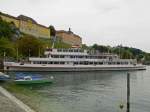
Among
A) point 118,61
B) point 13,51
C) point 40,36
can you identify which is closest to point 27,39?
point 13,51

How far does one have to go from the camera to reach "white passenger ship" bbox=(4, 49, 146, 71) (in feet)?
311

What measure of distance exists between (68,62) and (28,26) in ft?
289

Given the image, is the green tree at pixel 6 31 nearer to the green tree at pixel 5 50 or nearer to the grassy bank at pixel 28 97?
the green tree at pixel 5 50

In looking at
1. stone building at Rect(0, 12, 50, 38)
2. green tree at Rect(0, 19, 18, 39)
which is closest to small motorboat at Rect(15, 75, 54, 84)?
green tree at Rect(0, 19, 18, 39)

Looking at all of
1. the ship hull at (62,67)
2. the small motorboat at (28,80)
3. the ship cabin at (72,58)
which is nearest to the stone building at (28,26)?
the ship cabin at (72,58)

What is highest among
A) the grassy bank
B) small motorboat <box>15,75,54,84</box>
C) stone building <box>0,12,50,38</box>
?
stone building <box>0,12,50,38</box>

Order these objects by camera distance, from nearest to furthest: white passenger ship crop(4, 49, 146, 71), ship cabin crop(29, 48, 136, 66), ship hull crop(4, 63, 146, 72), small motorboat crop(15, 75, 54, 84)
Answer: small motorboat crop(15, 75, 54, 84) → ship hull crop(4, 63, 146, 72) → white passenger ship crop(4, 49, 146, 71) → ship cabin crop(29, 48, 136, 66)

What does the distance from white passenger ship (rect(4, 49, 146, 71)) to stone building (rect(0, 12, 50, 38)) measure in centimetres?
7330

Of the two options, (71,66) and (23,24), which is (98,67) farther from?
(23,24)

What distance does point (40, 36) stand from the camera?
19525 cm

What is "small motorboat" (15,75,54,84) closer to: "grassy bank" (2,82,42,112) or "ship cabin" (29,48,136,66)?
"grassy bank" (2,82,42,112)

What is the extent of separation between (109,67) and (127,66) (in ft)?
33.2

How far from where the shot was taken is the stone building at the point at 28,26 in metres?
175

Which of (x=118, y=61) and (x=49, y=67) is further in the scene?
(x=118, y=61)
